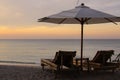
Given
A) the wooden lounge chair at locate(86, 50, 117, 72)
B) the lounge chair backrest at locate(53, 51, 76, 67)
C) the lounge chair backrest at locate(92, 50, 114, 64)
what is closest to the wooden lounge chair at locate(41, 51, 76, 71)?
the lounge chair backrest at locate(53, 51, 76, 67)

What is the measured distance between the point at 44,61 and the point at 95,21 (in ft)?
7.67

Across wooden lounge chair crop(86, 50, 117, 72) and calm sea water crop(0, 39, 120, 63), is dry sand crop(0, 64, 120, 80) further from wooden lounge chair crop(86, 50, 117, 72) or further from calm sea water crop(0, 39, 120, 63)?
calm sea water crop(0, 39, 120, 63)

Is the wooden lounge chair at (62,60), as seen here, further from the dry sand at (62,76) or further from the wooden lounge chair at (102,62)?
the wooden lounge chair at (102,62)

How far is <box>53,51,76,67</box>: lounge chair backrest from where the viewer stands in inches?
384

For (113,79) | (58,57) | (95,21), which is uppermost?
(95,21)

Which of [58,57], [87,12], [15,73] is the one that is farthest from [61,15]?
[15,73]

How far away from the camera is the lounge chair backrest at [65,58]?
9.76m

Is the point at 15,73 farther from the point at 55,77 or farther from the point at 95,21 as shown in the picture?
the point at 95,21

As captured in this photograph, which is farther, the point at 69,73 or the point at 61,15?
the point at 69,73

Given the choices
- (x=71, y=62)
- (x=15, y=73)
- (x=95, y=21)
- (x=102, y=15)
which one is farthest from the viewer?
(x=95, y=21)

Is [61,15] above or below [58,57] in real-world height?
above

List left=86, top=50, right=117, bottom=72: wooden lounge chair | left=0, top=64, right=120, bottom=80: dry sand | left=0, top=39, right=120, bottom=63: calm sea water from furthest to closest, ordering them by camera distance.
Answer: left=0, top=39, right=120, bottom=63: calm sea water → left=86, top=50, right=117, bottom=72: wooden lounge chair → left=0, top=64, right=120, bottom=80: dry sand

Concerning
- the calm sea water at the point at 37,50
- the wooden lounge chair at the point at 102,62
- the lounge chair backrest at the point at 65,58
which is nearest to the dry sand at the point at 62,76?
the wooden lounge chair at the point at 102,62

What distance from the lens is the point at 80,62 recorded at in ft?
35.7
